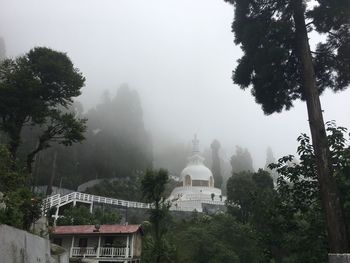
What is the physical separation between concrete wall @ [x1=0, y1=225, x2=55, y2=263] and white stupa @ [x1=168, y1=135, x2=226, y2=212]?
33.6m

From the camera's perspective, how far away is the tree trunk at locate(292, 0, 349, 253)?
7383 mm

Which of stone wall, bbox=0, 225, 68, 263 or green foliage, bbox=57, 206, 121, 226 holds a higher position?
green foliage, bbox=57, 206, 121, 226

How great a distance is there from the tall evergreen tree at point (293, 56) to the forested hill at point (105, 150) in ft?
131

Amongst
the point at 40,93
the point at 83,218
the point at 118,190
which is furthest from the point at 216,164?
the point at 40,93

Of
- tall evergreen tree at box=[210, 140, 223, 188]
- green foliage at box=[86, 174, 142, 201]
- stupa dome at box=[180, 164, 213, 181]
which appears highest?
tall evergreen tree at box=[210, 140, 223, 188]

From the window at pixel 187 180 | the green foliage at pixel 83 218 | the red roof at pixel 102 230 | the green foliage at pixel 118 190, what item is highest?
the window at pixel 187 180

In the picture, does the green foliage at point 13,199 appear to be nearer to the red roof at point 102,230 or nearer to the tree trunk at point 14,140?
the tree trunk at point 14,140

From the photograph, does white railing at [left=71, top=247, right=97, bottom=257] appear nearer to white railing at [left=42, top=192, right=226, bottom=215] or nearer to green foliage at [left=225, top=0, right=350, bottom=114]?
white railing at [left=42, top=192, right=226, bottom=215]

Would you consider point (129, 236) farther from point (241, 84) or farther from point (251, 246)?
point (241, 84)

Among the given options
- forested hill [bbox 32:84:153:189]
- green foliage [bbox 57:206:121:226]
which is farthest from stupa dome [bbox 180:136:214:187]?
green foliage [bbox 57:206:121:226]

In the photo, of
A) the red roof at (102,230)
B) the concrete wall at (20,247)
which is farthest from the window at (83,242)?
the concrete wall at (20,247)

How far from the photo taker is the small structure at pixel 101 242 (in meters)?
25.0

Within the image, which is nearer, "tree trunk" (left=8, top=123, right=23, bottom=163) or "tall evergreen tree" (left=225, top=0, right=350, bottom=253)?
"tall evergreen tree" (left=225, top=0, right=350, bottom=253)

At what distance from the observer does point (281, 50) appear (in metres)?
8.80
